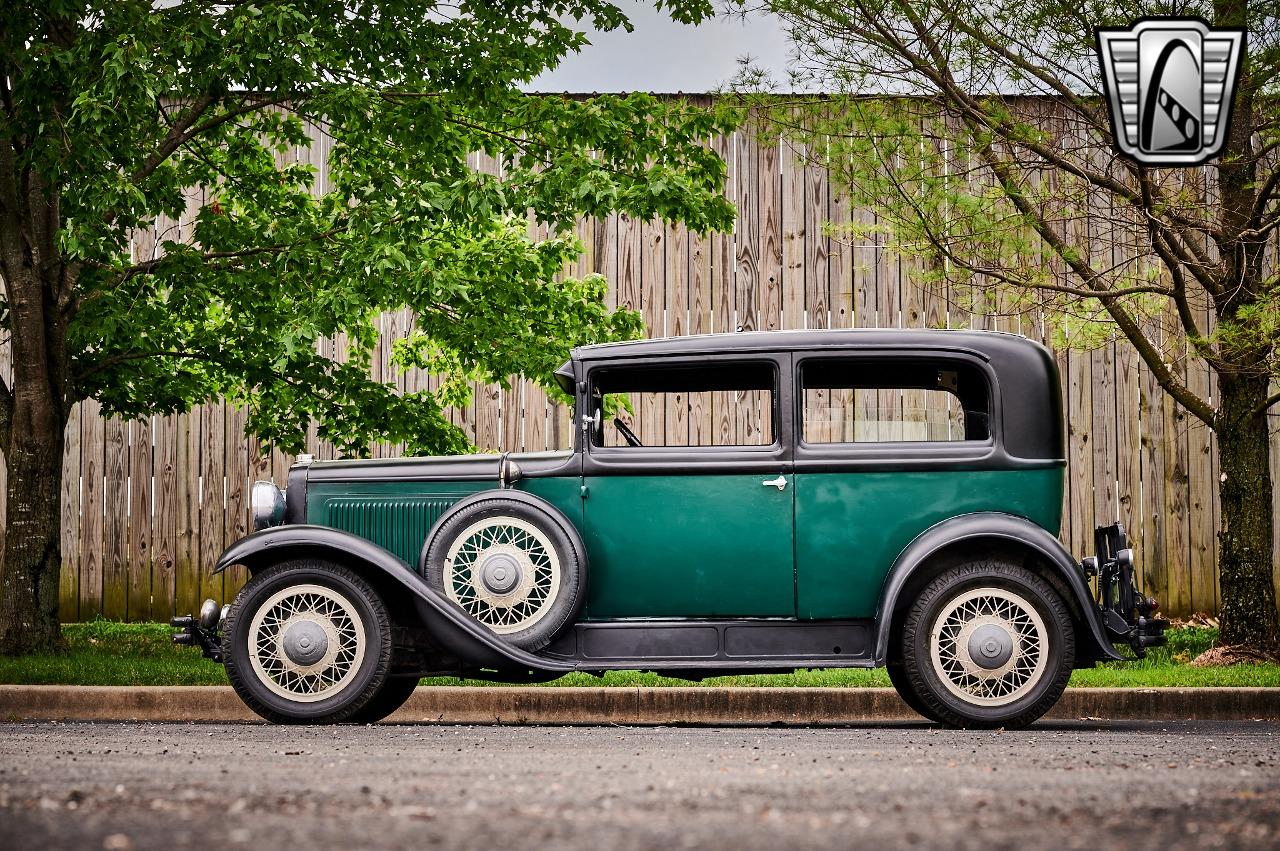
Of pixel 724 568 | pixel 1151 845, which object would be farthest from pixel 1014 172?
pixel 1151 845

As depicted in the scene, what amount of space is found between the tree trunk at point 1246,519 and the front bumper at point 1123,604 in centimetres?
256

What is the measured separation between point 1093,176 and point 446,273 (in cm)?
414

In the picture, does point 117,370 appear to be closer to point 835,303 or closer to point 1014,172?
point 835,303

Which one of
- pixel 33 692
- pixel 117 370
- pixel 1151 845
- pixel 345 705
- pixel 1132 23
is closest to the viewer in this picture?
pixel 1151 845

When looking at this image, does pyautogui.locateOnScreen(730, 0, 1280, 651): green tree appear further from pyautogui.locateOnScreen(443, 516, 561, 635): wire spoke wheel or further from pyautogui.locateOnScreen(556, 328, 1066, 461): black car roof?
pyautogui.locateOnScreen(443, 516, 561, 635): wire spoke wheel

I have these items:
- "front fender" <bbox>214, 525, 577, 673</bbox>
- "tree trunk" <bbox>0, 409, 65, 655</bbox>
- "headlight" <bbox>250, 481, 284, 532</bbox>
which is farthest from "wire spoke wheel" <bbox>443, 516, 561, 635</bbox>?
"tree trunk" <bbox>0, 409, 65, 655</bbox>

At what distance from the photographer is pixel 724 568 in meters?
6.30

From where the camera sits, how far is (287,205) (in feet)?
31.1

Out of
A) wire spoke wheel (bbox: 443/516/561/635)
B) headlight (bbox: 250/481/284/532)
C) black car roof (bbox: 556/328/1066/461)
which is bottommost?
wire spoke wheel (bbox: 443/516/561/635)

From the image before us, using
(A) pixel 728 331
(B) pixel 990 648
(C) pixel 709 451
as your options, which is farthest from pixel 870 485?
(A) pixel 728 331

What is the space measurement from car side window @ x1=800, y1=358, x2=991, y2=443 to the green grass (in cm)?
183

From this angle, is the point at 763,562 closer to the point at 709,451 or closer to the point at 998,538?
the point at 709,451

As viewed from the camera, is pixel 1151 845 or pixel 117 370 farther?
pixel 117 370

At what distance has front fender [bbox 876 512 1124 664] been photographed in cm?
600
